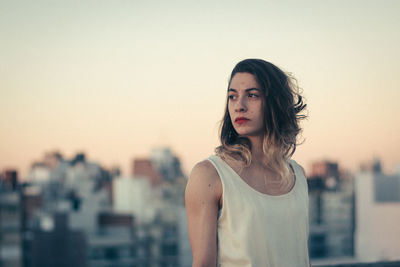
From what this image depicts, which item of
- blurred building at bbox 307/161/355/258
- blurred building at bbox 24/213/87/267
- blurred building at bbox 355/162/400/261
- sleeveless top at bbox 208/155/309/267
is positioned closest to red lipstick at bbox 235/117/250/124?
sleeveless top at bbox 208/155/309/267

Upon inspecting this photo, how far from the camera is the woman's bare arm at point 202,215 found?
2152mm

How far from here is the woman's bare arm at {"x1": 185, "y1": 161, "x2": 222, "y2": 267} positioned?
2152 mm

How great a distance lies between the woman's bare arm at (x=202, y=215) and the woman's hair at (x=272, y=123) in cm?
21

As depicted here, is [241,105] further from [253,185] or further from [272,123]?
[253,185]

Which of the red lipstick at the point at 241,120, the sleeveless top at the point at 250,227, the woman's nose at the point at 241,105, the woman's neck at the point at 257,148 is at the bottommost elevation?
the sleeveless top at the point at 250,227

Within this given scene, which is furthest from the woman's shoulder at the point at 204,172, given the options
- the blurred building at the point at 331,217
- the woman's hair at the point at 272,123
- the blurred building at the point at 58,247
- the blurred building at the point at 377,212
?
the blurred building at the point at 331,217

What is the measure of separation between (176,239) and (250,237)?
49.0 metres

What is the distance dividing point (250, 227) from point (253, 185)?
19 centimetres

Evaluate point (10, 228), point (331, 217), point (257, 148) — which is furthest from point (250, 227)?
point (331, 217)

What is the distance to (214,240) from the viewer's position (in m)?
2.17

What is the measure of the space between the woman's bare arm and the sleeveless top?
55mm

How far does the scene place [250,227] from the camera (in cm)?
221

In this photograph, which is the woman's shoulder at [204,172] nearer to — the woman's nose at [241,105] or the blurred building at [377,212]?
the woman's nose at [241,105]

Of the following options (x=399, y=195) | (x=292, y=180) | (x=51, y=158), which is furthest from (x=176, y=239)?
(x=292, y=180)
